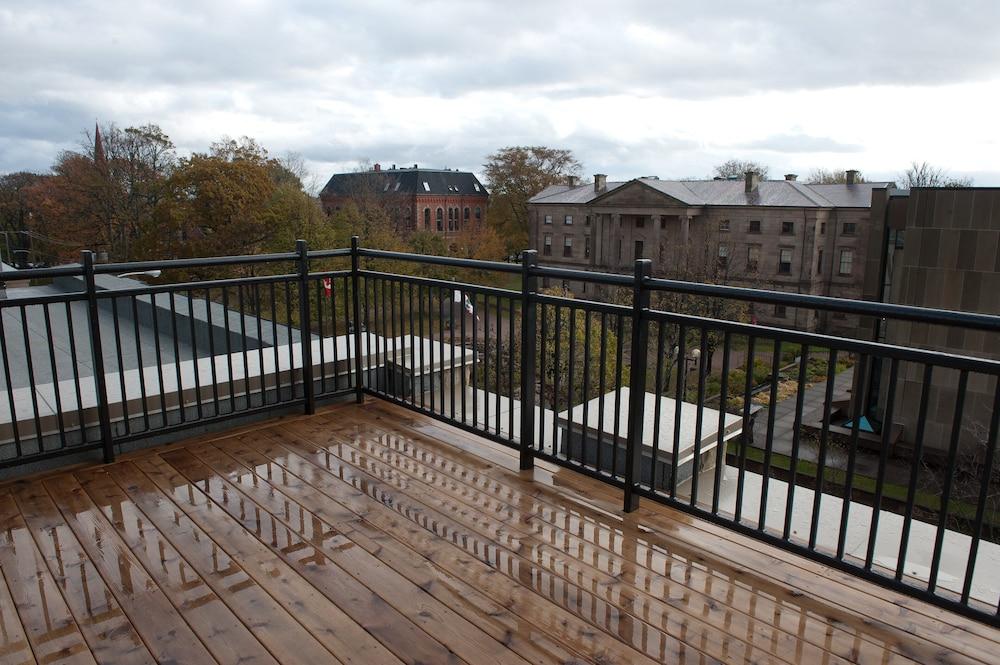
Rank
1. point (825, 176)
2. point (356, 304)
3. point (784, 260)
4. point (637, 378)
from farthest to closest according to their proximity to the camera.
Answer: point (825, 176), point (784, 260), point (356, 304), point (637, 378)

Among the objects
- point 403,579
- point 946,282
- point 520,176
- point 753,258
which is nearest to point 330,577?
point 403,579

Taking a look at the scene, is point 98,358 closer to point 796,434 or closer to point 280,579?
point 280,579

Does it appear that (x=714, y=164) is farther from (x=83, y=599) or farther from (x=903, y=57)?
(x=83, y=599)

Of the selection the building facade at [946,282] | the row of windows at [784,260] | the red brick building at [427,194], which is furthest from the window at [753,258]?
the red brick building at [427,194]

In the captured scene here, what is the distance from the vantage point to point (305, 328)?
3965mm

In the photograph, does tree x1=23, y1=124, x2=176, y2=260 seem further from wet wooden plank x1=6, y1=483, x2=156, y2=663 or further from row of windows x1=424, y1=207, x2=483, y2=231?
row of windows x1=424, y1=207, x2=483, y2=231

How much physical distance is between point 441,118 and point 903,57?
44.6 meters

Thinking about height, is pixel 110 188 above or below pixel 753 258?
above

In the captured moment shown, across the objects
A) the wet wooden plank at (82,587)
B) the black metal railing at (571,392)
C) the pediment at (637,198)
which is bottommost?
the wet wooden plank at (82,587)

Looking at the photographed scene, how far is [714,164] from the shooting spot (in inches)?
1785

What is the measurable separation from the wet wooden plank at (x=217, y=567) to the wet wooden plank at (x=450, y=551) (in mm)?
548

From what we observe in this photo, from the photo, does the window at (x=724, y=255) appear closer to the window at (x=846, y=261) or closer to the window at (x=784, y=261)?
the window at (x=784, y=261)

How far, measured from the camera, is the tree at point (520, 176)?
44.8 m

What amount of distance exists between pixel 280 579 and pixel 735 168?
1835 inches
